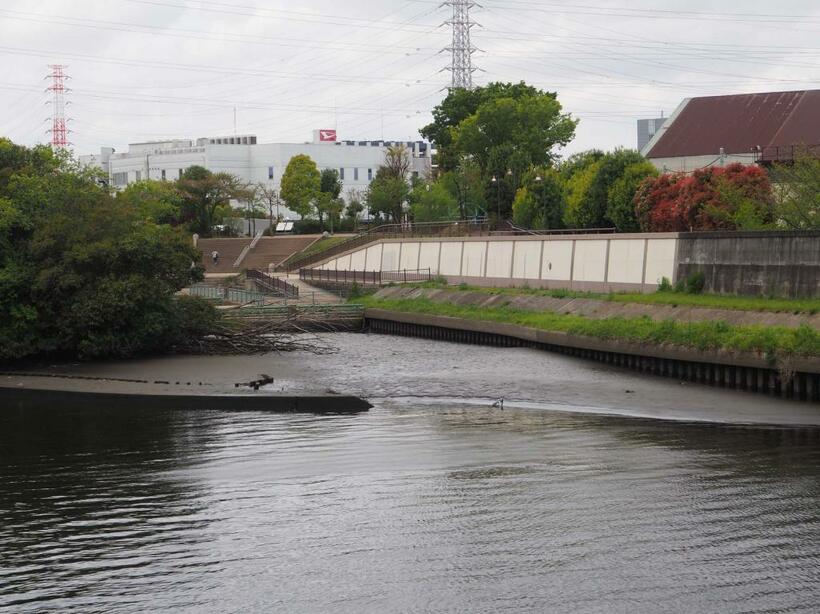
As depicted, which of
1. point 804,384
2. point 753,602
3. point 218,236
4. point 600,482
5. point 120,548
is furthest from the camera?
point 218,236

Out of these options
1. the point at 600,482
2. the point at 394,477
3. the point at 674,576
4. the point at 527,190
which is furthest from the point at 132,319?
the point at 527,190

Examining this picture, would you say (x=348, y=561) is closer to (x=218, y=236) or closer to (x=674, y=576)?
(x=674, y=576)

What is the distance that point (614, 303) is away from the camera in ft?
149

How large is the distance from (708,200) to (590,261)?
7039 millimetres

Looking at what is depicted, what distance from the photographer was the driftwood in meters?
43.7

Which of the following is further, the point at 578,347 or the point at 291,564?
the point at 578,347

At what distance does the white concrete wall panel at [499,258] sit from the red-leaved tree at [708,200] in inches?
303

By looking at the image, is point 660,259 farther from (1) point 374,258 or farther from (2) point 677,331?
(1) point 374,258

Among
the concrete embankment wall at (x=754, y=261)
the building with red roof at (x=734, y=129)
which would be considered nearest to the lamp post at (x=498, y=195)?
the building with red roof at (x=734, y=129)

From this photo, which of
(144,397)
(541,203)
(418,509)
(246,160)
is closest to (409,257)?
(541,203)

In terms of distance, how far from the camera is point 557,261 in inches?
2207

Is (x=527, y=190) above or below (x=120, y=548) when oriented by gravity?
above

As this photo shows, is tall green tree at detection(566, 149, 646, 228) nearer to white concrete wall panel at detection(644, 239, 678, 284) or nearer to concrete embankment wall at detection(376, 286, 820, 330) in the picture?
concrete embankment wall at detection(376, 286, 820, 330)

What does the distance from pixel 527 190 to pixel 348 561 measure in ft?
208
